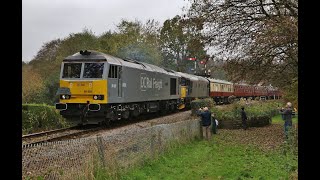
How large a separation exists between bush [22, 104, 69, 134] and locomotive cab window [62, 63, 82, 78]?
3303 mm

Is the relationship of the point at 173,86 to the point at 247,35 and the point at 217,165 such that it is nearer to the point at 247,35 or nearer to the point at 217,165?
the point at 247,35

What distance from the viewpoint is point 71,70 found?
17.7 m

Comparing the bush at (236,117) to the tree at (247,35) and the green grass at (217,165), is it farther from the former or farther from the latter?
the green grass at (217,165)

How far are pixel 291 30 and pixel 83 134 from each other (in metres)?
8.16

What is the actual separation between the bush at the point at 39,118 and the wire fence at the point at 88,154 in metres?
9.88

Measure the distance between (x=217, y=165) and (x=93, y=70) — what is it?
802cm

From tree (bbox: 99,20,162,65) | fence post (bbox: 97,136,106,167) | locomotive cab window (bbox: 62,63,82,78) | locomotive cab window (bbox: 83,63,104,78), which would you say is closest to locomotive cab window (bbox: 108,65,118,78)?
locomotive cab window (bbox: 83,63,104,78)

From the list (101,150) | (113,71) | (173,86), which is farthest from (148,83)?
(101,150)

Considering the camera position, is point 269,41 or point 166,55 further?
point 166,55

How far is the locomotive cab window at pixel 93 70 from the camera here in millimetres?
17250

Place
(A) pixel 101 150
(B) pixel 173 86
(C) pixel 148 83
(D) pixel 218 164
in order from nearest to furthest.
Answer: (A) pixel 101 150
(D) pixel 218 164
(C) pixel 148 83
(B) pixel 173 86

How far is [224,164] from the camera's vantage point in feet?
37.3
